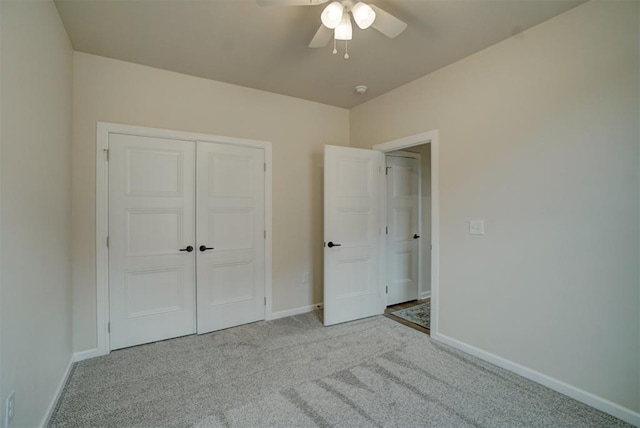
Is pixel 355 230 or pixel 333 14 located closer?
pixel 333 14

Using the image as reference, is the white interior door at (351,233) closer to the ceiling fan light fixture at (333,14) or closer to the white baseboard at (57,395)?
the ceiling fan light fixture at (333,14)

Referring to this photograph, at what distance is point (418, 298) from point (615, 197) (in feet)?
8.88

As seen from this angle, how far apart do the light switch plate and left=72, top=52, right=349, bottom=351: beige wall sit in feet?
5.77

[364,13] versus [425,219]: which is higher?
[364,13]

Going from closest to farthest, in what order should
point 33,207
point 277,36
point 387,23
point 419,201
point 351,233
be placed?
1. point 33,207
2. point 387,23
3. point 277,36
4. point 351,233
5. point 419,201

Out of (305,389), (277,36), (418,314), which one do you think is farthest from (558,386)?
(277,36)

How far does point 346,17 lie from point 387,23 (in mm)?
256

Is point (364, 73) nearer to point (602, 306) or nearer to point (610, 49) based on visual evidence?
point (610, 49)

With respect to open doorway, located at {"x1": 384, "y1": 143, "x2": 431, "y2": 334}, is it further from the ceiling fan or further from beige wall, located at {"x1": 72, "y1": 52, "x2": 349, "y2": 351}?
the ceiling fan

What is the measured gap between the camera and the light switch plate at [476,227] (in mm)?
2506

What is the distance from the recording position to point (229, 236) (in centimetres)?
313

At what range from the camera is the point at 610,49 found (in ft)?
6.01

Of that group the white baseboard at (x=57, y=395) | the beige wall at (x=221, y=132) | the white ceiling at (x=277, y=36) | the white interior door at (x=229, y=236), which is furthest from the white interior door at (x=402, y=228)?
the white baseboard at (x=57, y=395)

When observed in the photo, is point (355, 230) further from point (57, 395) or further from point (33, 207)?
point (57, 395)
